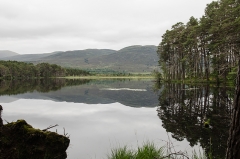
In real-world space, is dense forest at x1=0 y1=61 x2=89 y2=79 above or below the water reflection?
above

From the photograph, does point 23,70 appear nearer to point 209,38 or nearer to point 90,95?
point 90,95

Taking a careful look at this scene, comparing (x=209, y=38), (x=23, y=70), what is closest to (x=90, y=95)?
(x=209, y=38)

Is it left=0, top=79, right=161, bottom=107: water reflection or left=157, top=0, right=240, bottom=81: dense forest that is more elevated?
left=157, top=0, right=240, bottom=81: dense forest

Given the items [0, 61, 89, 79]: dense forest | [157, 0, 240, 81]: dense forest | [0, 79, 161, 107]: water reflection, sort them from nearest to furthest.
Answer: [0, 79, 161, 107]: water reflection → [157, 0, 240, 81]: dense forest → [0, 61, 89, 79]: dense forest

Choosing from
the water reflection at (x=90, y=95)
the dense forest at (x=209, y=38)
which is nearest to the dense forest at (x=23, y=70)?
the water reflection at (x=90, y=95)

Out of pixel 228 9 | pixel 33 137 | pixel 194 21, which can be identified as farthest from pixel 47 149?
pixel 194 21

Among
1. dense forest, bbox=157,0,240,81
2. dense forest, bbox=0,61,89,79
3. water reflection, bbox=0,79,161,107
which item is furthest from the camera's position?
dense forest, bbox=0,61,89,79

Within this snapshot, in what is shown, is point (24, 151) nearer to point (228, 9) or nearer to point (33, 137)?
point (33, 137)

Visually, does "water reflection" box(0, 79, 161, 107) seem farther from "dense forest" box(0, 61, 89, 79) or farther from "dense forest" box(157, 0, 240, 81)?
"dense forest" box(0, 61, 89, 79)

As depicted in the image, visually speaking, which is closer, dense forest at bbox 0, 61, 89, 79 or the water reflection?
the water reflection

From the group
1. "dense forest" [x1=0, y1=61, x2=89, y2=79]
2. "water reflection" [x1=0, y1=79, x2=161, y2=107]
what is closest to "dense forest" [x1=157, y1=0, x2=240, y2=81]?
"water reflection" [x1=0, y1=79, x2=161, y2=107]

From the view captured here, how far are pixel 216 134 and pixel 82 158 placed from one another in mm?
7651

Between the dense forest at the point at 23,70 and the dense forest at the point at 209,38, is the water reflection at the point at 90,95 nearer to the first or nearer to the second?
the dense forest at the point at 209,38

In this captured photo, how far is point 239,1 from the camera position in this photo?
43.9 m
